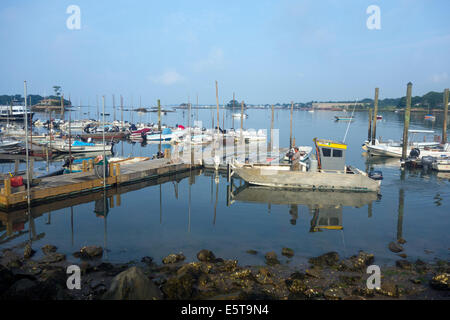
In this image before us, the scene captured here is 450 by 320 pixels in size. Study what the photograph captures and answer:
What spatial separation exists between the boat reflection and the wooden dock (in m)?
6.57

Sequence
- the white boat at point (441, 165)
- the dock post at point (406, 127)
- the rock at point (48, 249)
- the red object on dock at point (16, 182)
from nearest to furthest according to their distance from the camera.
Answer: the rock at point (48, 249)
the red object on dock at point (16, 182)
the white boat at point (441, 165)
the dock post at point (406, 127)

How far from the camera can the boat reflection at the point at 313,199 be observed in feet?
63.8

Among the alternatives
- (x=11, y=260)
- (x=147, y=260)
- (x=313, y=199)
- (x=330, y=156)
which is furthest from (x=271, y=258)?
(x=330, y=156)

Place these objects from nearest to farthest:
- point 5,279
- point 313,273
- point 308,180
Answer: point 5,279 < point 313,273 < point 308,180

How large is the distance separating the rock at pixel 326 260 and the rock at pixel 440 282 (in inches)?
120

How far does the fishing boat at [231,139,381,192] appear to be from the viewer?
2361cm

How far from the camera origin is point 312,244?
1524 centimetres

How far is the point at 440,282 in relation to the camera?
10680mm

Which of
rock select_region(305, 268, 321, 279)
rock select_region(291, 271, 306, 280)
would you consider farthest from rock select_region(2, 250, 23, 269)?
rock select_region(305, 268, 321, 279)

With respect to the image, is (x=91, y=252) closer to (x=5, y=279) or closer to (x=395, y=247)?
(x=5, y=279)

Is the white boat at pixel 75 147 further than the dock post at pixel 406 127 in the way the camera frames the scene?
Yes

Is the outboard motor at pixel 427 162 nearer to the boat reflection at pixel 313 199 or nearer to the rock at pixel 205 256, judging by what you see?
the boat reflection at pixel 313 199

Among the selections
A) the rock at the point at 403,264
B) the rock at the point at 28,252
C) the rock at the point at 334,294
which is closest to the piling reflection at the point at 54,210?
the rock at the point at 28,252

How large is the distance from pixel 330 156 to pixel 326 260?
12.5 m
